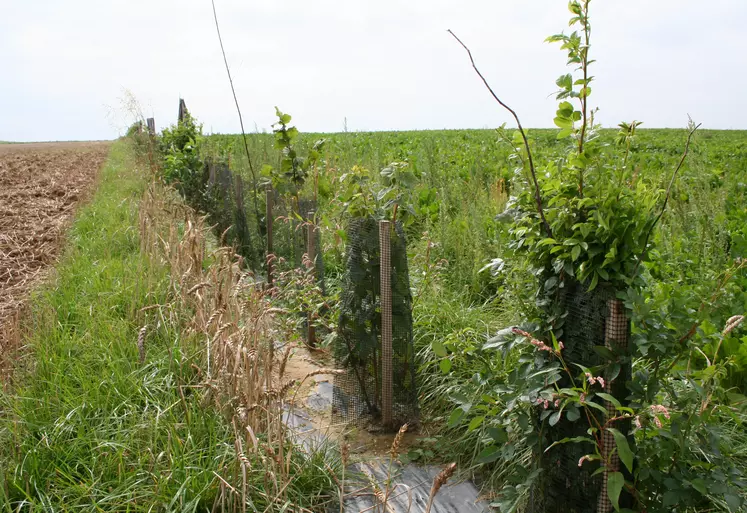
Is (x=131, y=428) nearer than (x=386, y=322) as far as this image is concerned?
Yes

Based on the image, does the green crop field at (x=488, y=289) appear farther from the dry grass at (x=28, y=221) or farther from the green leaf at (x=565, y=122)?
the dry grass at (x=28, y=221)

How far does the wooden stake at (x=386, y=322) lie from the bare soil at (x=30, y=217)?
2.14 m

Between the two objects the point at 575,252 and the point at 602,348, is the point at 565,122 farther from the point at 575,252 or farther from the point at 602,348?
the point at 602,348

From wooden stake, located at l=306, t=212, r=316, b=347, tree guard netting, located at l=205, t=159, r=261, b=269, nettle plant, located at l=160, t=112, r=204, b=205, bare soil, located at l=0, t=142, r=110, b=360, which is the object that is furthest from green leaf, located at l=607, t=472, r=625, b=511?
nettle plant, located at l=160, t=112, r=204, b=205

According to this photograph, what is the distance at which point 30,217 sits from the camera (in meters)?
9.10

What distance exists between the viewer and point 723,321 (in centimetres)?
301

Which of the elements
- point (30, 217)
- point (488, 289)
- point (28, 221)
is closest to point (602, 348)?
point (488, 289)

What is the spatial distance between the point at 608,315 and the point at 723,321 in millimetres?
1315

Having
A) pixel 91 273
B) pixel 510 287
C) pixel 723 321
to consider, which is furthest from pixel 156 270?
pixel 723 321

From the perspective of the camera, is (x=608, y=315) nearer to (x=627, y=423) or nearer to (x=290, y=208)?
(x=627, y=423)

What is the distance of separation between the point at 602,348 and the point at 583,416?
0.33m

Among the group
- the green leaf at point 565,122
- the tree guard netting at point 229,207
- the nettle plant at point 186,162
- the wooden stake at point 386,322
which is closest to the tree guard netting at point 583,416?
the green leaf at point 565,122

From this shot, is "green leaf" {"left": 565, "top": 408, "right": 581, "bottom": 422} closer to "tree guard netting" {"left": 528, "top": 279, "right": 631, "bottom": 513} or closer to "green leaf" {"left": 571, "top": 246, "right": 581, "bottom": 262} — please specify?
"tree guard netting" {"left": 528, "top": 279, "right": 631, "bottom": 513}

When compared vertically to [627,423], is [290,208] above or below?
above
